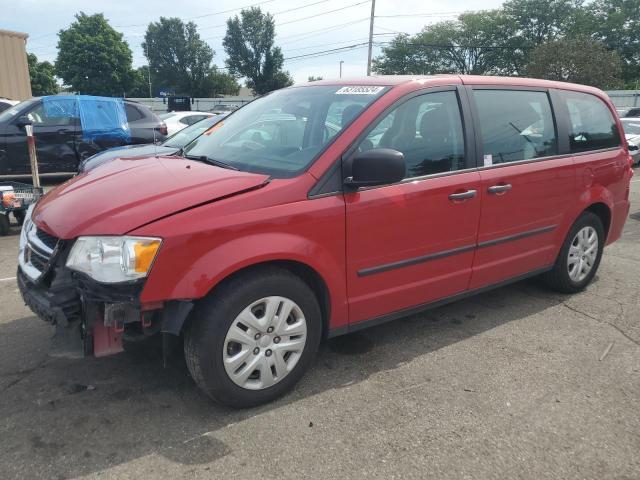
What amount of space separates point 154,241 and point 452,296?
2.08m

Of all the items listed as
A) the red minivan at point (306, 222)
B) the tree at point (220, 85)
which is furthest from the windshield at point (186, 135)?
the tree at point (220, 85)

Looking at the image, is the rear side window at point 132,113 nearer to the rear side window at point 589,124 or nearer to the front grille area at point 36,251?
the front grille area at point 36,251

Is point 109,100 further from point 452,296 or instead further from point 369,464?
point 369,464

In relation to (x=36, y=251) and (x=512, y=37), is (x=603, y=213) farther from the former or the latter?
(x=512, y=37)

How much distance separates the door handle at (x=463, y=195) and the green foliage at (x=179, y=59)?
8097 cm

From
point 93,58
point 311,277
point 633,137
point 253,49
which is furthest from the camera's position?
point 253,49

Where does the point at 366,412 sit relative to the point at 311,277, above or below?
below

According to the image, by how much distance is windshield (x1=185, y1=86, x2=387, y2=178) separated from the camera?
2.91 metres

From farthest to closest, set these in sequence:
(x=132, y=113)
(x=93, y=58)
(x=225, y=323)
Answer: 1. (x=93, y=58)
2. (x=132, y=113)
3. (x=225, y=323)

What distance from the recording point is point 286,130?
10.7ft

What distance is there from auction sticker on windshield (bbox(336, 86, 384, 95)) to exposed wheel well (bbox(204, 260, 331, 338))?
1.18 m

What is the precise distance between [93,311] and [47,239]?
523 millimetres

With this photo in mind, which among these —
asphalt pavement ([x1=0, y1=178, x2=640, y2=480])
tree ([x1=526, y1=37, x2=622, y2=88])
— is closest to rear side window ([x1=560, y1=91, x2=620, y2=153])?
asphalt pavement ([x1=0, y1=178, x2=640, y2=480])

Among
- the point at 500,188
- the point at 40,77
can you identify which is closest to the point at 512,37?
the point at 40,77
